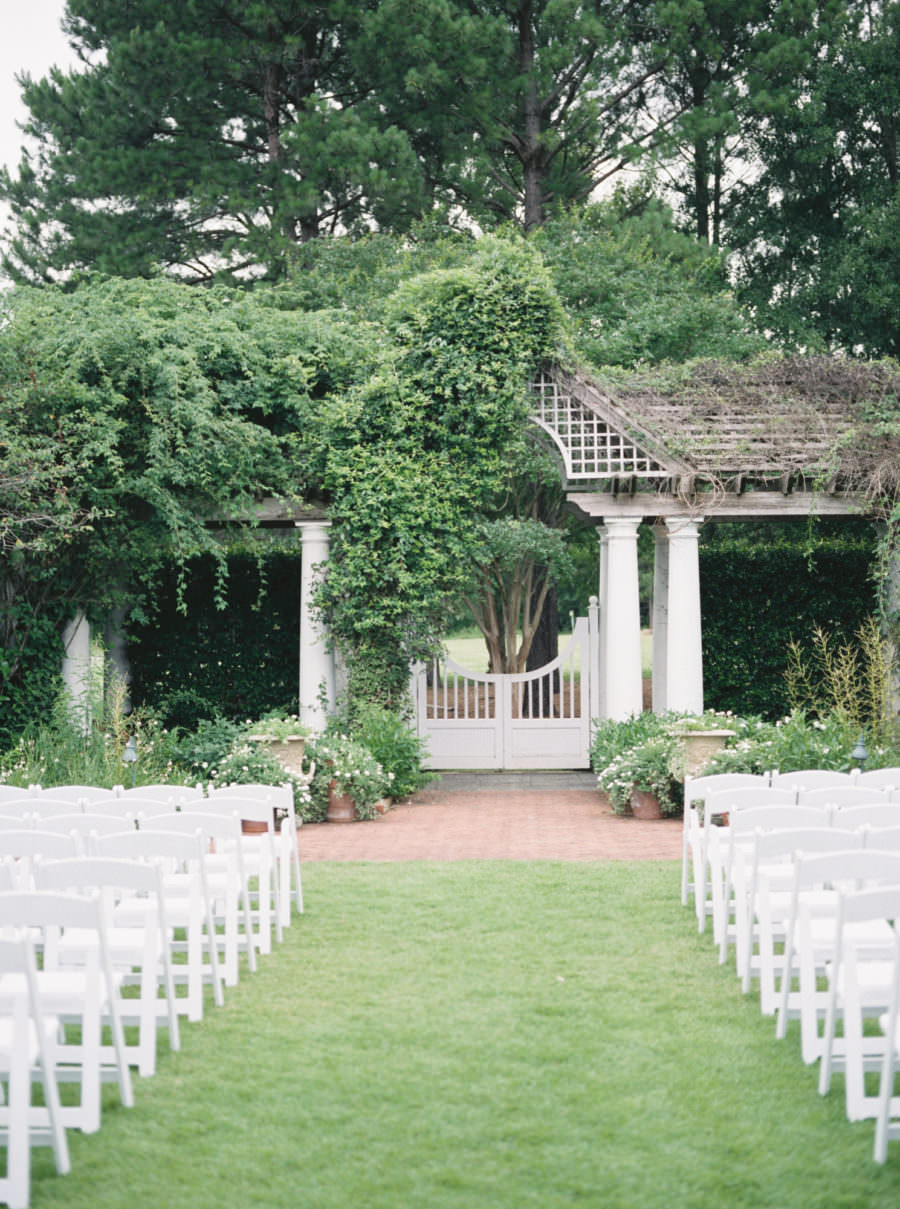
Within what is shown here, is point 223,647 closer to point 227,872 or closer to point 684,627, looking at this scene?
point 684,627

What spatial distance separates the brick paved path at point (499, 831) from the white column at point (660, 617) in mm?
1799

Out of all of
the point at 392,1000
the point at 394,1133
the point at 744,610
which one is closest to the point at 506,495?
the point at 744,610

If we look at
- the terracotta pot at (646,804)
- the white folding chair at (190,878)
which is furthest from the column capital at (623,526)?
the white folding chair at (190,878)

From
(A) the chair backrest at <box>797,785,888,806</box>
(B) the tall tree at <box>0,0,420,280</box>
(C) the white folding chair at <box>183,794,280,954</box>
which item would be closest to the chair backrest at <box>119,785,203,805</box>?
(C) the white folding chair at <box>183,794,280,954</box>

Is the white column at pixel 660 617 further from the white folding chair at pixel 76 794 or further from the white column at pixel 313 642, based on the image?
the white folding chair at pixel 76 794

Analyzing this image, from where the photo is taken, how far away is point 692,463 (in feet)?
44.2

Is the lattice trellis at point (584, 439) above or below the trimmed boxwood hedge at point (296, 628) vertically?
above

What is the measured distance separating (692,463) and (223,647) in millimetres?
6085

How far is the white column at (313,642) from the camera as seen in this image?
1386 centimetres

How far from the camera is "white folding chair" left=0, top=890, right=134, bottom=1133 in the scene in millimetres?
4117

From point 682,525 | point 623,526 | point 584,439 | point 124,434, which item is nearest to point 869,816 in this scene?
point 682,525

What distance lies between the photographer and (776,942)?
683 cm

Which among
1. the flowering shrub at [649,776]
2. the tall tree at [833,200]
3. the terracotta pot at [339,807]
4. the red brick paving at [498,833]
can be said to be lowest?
the red brick paving at [498,833]

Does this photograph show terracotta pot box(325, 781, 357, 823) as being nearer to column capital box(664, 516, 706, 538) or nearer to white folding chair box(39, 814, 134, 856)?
column capital box(664, 516, 706, 538)
